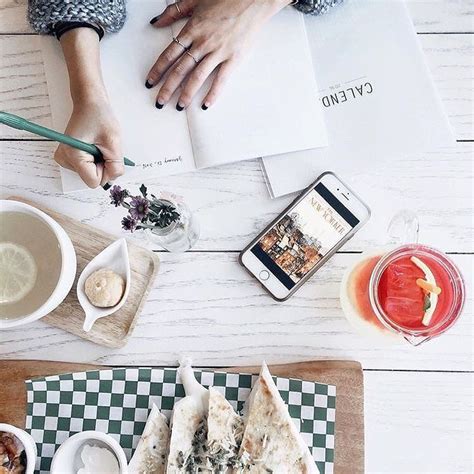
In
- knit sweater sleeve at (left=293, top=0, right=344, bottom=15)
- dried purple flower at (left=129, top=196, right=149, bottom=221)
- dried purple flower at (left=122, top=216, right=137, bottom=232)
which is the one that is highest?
knit sweater sleeve at (left=293, top=0, right=344, bottom=15)

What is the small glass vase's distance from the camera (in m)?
0.84

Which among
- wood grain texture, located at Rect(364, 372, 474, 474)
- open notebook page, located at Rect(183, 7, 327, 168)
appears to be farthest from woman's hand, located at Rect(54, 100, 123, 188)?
wood grain texture, located at Rect(364, 372, 474, 474)

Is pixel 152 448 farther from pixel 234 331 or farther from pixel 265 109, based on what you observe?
pixel 265 109

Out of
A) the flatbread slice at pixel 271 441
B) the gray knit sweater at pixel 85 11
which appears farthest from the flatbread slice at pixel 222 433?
the gray knit sweater at pixel 85 11

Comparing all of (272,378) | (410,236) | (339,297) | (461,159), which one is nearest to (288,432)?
(272,378)

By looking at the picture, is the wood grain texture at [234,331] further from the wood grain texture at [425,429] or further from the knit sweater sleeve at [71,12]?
the knit sweater sleeve at [71,12]

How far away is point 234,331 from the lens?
895mm

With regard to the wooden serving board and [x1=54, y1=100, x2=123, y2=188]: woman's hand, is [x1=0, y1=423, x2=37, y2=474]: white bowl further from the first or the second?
[x1=54, y1=100, x2=123, y2=188]: woman's hand

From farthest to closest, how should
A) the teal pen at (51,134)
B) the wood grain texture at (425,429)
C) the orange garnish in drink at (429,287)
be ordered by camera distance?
the wood grain texture at (425,429) → the orange garnish in drink at (429,287) → the teal pen at (51,134)

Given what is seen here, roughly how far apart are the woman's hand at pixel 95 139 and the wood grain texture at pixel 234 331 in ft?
0.43

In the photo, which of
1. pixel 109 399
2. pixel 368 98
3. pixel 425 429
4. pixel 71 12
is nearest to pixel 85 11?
pixel 71 12

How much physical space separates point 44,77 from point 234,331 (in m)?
0.41

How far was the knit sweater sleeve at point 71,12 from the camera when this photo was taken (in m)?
0.86

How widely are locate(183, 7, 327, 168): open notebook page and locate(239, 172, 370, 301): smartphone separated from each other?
0.07 metres
